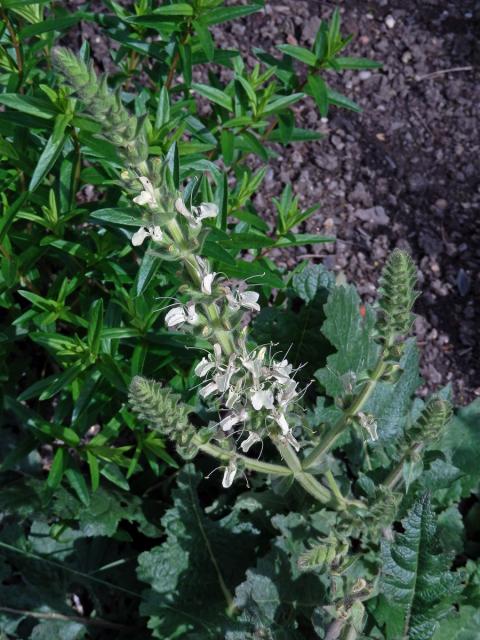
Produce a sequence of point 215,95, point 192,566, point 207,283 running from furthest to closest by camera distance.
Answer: point 192,566 < point 215,95 < point 207,283

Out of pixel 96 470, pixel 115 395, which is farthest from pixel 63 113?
pixel 96 470

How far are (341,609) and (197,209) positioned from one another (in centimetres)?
114

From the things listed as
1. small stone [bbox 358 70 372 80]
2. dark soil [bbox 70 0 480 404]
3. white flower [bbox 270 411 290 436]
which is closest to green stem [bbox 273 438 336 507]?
white flower [bbox 270 411 290 436]

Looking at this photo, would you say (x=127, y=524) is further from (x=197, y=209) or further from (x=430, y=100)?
(x=430, y=100)

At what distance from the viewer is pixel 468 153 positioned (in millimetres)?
3902

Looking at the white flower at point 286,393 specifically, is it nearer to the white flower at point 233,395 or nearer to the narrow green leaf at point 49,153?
the white flower at point 233,395

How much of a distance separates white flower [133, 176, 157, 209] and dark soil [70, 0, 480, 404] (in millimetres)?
2236

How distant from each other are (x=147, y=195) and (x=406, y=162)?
8.84 ft

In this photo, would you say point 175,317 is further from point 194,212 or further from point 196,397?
point 196,397

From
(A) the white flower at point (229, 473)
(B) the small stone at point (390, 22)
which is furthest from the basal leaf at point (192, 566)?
(B) the small stone at point (390, 22)

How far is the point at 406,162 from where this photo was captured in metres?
3.90

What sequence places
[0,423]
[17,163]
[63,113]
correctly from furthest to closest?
[0,423], [17,163], [63,113]

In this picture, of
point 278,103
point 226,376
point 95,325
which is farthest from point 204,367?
point 278,103

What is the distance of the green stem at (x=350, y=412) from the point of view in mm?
2029
